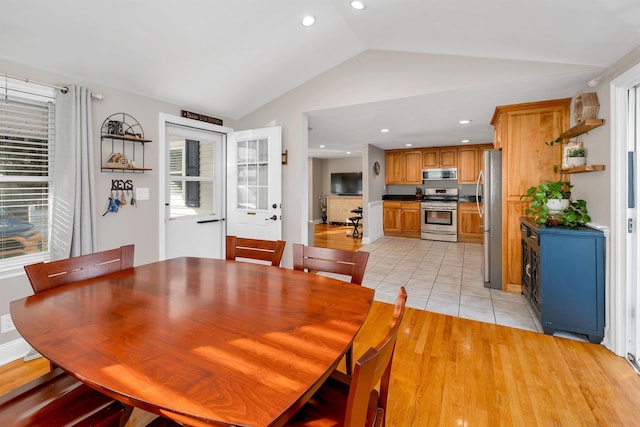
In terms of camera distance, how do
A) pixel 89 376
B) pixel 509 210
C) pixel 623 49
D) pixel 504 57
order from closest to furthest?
pixel 89 376, pixel 623 49, pixel 504 57, pixel 509 210

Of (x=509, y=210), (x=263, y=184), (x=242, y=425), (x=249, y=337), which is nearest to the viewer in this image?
(x=242, y=425)

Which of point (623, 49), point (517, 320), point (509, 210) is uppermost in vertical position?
point (623, 49)

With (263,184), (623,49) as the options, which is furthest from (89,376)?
(623,49)

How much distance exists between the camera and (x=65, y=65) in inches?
92.4

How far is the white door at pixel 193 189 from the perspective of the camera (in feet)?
11.3

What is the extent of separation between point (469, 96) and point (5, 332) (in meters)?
4.45

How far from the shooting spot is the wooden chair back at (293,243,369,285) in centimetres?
164

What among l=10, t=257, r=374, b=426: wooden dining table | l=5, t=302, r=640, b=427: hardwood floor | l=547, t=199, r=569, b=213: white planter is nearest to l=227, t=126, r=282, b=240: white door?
l=5, t=302, r=640, b=427: hardwood floor

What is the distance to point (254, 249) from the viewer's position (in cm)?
205

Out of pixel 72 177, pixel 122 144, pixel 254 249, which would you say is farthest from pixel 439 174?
pixel 72 177

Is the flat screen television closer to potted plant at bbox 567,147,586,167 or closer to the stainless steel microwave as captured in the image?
the stainless steel microwave

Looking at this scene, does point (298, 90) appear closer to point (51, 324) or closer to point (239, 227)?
point (239, 227)

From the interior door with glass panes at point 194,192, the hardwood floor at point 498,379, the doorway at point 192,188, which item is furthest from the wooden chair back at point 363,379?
the interior door with glass panes at point 194,192

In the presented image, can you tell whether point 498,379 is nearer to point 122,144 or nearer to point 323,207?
point 122,144
